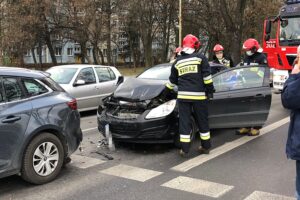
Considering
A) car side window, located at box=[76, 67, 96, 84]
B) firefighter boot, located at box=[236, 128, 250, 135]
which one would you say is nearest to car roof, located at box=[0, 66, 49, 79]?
firefighter boot, located at box=[236, 128, 250, 135]

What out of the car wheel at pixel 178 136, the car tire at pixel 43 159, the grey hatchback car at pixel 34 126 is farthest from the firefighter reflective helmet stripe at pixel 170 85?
the car tire at pixel 43 159

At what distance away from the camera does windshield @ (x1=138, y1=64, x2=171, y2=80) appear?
27.1ft

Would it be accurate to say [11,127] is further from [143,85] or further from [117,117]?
[143,85]

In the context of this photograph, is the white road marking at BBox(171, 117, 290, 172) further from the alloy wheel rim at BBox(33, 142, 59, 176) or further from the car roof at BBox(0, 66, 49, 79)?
the car roof at BBox(0, 66, 49, 79)

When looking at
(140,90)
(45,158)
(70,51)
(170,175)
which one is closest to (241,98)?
(140,90)

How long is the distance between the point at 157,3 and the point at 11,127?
113 ft

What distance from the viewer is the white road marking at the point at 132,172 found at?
576cm

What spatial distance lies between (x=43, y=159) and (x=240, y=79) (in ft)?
13.8

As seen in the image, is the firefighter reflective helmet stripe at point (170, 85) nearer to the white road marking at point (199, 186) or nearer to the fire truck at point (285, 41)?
the white road marking at point (199, 186)

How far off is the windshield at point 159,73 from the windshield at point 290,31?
5693 millimetres

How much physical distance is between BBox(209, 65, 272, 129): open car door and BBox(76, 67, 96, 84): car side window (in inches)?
187

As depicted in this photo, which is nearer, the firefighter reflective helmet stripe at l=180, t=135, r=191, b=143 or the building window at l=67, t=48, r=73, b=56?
the firefighter reflective helmet stripe at l=180, t=135, r=191, b=143

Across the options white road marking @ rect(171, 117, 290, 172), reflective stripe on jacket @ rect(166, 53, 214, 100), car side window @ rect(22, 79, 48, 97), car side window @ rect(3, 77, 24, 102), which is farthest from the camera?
reflective stripe on jacket @ rect(166, 53, 214, 100)

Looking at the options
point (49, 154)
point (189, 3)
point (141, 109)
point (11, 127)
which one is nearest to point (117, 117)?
point (141, 109)
